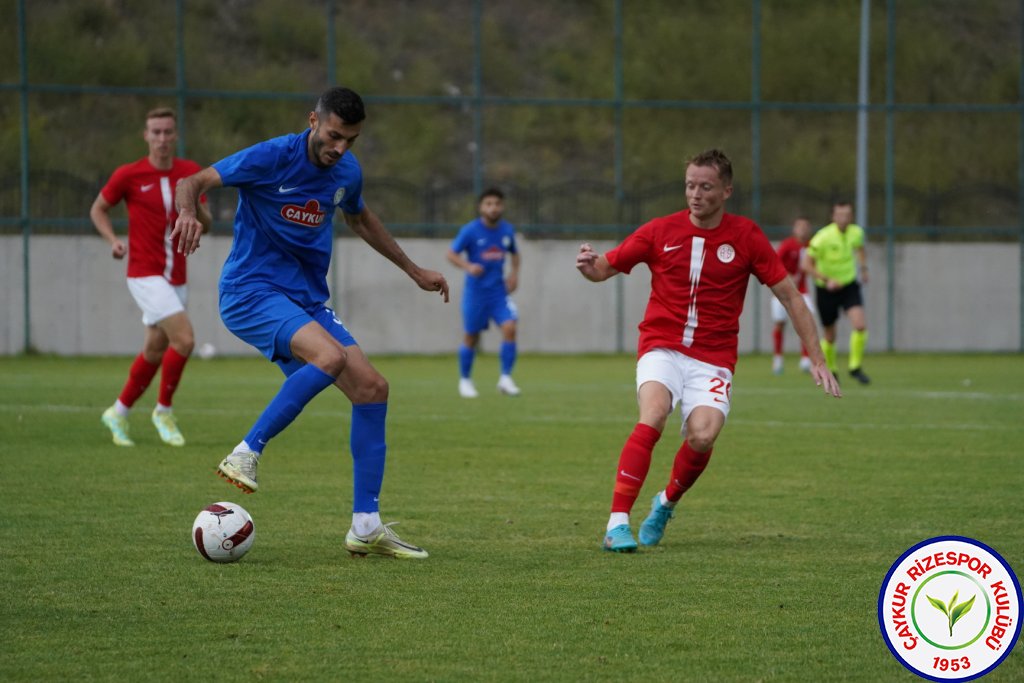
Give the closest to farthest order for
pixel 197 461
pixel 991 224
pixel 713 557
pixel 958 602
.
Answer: pixel 958 602, pixel 713 557, pixel 197 461, pixel 991 224

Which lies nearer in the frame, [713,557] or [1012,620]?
[1012,620]

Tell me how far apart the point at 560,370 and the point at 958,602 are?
16700 millimetres

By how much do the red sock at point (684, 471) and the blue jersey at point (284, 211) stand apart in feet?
5.81

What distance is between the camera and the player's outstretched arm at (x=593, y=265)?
6.37 metres

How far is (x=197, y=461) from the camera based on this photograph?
9.28m

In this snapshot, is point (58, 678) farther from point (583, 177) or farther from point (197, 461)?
point (583, 177)

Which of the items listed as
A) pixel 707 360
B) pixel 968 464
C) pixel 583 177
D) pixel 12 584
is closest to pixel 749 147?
pixel 583 177

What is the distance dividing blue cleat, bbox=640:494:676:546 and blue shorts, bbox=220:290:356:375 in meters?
1.53

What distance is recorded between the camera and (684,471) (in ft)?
21.5

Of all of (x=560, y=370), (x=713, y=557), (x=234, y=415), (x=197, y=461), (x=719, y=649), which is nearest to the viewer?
(x=719, y=649)

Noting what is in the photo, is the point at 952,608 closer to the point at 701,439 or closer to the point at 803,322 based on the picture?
the point at 701,439

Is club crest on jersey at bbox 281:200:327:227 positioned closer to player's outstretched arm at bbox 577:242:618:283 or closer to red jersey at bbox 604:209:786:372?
player's outstretched arm at bbox 577:242:618:283

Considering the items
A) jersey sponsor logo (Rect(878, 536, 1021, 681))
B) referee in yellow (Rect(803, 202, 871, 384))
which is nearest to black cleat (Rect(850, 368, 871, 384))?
referee in yellow (Rect(803, 202, 871, 384))

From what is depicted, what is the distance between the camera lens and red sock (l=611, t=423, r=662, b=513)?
21.0 ft
